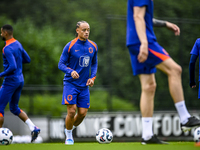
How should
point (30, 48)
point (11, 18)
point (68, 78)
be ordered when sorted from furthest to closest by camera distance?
1. point (11, 18)
2. point (30, 48)
3. point (68, 78)

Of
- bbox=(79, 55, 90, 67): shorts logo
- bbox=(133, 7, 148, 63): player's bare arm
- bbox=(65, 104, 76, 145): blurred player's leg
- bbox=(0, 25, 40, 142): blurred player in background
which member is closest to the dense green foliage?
bbox=(0, 25, 40, 142): blurred player in background

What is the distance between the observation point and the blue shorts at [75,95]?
6.61 metres

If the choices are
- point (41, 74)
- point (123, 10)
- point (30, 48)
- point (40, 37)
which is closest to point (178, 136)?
point (41, 74)

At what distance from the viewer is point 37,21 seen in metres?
23.6

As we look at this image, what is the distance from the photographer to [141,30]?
187 inches

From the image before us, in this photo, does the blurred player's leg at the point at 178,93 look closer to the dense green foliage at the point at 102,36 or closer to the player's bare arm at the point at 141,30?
the player's bare arm at the point at 141,30

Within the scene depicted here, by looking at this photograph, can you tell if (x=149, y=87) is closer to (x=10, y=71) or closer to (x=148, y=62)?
(x=148, y=62)

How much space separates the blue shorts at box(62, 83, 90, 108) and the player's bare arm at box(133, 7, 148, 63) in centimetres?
225

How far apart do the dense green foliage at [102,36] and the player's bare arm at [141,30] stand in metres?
8.52

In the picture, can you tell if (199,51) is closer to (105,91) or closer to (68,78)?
(68,78)

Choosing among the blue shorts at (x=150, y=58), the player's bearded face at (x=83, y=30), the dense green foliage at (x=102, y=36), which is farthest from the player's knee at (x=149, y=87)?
the dense green foliage at (x=102, y=36)

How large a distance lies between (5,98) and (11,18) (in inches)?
644

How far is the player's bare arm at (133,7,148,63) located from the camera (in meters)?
4.64

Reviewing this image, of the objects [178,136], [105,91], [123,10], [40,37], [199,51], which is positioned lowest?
[178,136]
